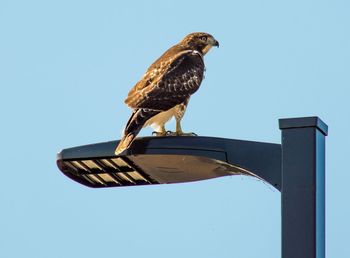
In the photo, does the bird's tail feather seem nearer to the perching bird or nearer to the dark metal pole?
the perching bird

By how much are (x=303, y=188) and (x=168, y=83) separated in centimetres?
283

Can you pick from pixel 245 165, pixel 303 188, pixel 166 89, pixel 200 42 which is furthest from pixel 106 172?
pixel 200 42

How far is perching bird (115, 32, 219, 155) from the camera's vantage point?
657 centimetres

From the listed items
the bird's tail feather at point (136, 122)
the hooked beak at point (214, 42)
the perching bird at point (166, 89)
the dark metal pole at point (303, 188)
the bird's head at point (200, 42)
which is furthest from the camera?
the hooked beak at point (214, 42)

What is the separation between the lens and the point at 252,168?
461cm

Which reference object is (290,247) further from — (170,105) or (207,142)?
(170,105)

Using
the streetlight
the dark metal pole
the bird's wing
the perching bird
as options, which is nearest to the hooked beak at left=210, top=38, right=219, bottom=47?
the perching bird

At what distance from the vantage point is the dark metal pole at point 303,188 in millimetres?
4156

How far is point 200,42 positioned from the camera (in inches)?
316

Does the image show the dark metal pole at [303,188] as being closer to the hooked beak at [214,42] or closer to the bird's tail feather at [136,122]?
the bird's tail feather at [136,122]

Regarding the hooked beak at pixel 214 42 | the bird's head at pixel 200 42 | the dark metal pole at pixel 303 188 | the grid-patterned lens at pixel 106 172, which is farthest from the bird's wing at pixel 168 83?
the dark metal pole at pixel 303 188

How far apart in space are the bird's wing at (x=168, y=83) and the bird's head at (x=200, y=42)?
372 mm

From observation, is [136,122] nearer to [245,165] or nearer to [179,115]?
[179,115]

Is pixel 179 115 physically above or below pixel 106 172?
above
